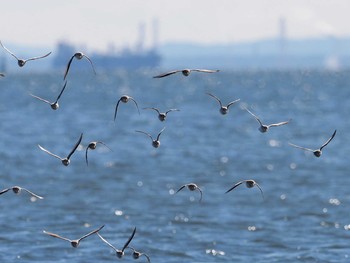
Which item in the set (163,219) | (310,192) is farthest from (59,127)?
(163,219)

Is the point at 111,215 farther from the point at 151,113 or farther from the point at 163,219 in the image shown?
the point at 151,113

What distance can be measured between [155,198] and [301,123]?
67.6 m

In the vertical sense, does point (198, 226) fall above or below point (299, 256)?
below

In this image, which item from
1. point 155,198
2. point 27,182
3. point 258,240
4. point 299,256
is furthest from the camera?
point 27,182

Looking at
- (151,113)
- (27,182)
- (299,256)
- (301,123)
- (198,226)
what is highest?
(299,256)

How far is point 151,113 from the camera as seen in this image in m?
147

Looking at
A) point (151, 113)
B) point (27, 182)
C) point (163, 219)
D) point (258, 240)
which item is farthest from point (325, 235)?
point (151, 113)

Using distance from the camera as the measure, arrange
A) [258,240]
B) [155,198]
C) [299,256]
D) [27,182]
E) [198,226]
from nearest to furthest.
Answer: [299,256] < [258,240] < [198,226] < [155,198] < [27,182]

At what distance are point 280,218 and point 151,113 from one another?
93344mm

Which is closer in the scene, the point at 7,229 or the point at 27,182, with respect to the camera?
the point at 7,229

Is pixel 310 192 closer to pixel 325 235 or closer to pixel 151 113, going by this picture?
pixel 325 235

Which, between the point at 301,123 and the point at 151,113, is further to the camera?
the point at 151,113

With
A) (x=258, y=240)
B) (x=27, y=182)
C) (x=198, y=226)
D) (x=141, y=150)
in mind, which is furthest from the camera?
(x=141, y=150)

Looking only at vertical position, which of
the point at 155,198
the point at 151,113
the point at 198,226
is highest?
the point at 198,226
